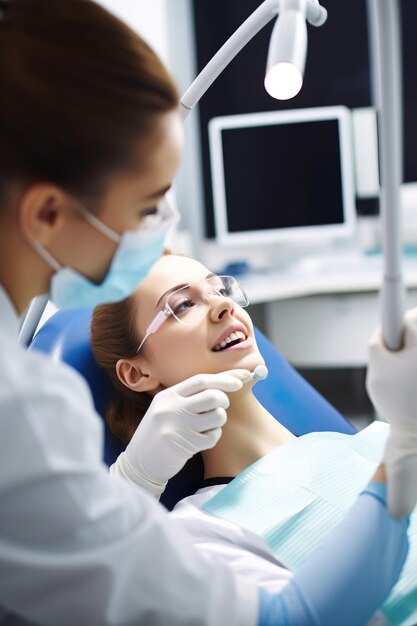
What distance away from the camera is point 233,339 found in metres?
1.57

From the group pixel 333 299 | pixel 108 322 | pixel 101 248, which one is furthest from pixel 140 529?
pixel 333 299

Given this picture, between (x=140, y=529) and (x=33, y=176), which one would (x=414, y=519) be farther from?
(x=33, y=176)

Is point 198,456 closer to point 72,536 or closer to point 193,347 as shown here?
point 193,347

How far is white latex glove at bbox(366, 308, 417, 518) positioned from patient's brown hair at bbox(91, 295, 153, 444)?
728mm

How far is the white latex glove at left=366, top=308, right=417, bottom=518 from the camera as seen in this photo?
972 mm

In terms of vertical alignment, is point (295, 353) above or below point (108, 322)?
below

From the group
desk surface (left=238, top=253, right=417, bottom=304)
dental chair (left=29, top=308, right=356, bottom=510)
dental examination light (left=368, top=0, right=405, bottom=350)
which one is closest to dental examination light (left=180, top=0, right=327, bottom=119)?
dental examination light (left=368, top=0, right=405, bottom=350)

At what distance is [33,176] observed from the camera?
90 cm

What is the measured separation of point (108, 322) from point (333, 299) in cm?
205

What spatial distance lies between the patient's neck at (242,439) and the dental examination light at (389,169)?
24.9 inches

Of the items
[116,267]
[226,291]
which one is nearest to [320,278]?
[226,291]

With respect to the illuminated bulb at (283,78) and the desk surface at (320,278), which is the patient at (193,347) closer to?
the illuminated bulb at (283,78)

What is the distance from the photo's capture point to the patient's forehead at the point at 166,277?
1614mm

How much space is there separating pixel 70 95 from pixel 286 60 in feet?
1.06
